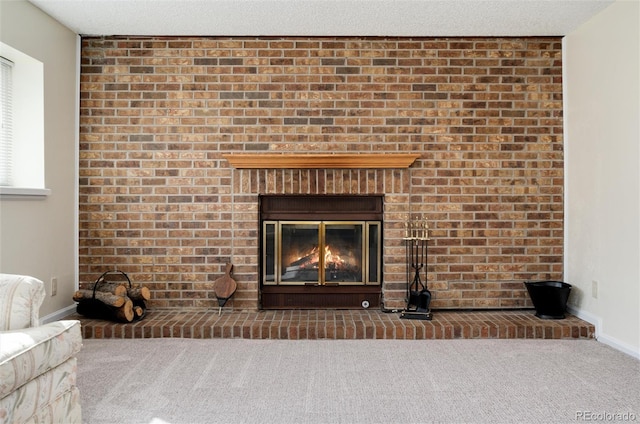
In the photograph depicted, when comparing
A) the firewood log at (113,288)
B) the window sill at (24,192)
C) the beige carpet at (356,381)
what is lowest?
the beige carpet at (356,381)

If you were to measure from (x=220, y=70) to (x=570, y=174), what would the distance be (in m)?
2.87

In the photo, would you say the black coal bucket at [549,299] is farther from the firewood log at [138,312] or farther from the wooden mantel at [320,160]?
the firewood log at [138,312]

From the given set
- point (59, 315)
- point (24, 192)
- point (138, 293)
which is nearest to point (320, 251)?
point (138, 293)

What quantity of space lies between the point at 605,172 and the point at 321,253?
7.00 feet

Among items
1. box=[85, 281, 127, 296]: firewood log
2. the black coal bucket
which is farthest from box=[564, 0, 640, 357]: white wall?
box=[85, 281, 127, 296]: firewood log

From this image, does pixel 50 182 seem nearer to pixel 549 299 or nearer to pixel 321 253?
pixel 321 253

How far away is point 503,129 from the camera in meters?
3.83

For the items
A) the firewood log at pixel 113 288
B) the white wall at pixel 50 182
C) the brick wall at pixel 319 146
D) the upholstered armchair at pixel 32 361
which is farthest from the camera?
the brick wall at pixel 319 146

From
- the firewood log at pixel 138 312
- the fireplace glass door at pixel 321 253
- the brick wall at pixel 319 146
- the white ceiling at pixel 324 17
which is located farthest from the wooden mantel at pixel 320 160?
the firewood log at pixel 138 312

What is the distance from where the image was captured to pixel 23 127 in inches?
133

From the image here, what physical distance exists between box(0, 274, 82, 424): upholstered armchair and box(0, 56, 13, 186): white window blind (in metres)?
1.63

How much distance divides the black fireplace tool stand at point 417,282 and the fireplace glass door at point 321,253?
10.3 inches

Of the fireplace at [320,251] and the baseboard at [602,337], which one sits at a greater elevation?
the fireplace at [320,251]

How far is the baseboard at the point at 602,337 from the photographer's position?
302 centimetres
